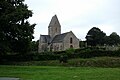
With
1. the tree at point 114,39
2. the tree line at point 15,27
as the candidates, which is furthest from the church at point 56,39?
the tree line at point 15,27

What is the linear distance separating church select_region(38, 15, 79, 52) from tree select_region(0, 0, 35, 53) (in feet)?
168

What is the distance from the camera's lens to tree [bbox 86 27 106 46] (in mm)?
128875

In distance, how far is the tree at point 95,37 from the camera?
423 feet

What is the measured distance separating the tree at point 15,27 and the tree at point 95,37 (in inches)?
2793

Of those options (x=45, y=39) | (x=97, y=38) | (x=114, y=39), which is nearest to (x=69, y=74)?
(x=45, y=39)

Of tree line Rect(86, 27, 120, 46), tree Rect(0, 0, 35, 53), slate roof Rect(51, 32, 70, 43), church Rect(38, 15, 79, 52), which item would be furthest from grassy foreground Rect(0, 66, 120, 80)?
tree line Rect(86, 27, 120, 46)

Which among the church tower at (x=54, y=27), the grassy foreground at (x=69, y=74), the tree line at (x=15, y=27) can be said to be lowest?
the grassy foreground at (x=69, y=74)

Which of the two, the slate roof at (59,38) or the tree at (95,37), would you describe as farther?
the tree at (95,37)

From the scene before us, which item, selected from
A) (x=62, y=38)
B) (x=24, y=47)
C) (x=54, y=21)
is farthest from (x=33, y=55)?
(x=54, y=21)

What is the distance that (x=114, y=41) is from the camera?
136250 mm

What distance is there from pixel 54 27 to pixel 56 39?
8.37 metres

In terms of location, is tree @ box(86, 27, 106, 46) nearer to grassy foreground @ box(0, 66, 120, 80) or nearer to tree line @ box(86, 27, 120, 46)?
tree line @ box(86, 27, 120, 46)

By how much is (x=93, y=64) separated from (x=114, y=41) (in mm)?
84998

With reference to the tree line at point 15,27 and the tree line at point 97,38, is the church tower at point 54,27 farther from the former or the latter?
the tree line at point 15,27
